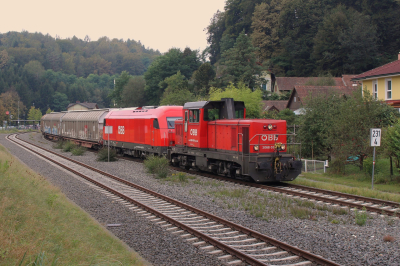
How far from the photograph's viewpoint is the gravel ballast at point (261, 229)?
7344 millimetres

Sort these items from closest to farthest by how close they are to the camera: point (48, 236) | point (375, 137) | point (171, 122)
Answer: point (48, 236)
point (375, 137)
point (171, 122)

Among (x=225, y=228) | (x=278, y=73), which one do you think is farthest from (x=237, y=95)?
(x=278, y=73)

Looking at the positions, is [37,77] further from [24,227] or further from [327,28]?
[24,227]

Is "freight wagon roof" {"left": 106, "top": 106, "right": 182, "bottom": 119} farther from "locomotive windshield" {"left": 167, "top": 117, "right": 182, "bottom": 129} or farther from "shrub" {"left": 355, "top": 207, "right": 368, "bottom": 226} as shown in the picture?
"shrub" {"left": 355, "top": 207, "right": 368, "bottom": 226}

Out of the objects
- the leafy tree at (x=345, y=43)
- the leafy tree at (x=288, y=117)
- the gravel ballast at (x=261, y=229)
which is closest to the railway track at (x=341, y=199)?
the gravel ballast at (x=261, y=229)

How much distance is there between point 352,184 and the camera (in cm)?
1725

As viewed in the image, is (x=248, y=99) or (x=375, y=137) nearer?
(x=375, y=137)

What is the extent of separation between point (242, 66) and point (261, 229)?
52.2 meters

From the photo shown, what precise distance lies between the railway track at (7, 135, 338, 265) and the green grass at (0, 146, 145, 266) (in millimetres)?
1715

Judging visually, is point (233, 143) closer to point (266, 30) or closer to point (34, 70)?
point (266, 30)

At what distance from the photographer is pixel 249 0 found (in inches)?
3703

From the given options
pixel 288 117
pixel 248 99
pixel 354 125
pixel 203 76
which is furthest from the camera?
pixel 203 76

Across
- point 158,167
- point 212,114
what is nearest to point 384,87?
point 212,114

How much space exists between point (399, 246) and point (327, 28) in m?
66.1
